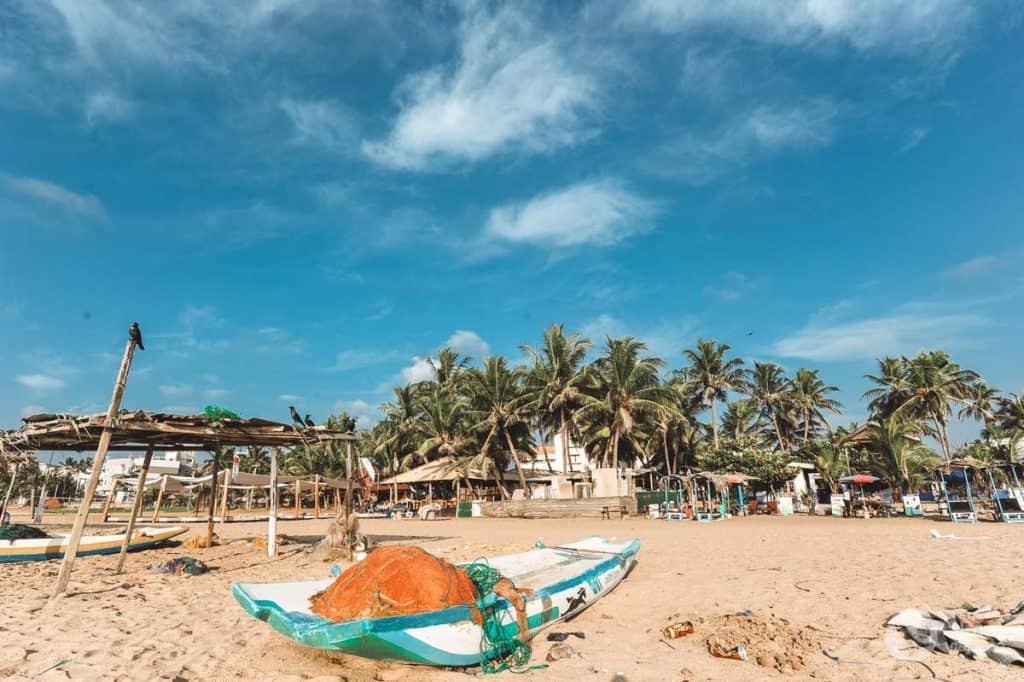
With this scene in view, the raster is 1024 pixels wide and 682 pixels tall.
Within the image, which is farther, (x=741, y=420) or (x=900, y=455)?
(x=741, y=420)

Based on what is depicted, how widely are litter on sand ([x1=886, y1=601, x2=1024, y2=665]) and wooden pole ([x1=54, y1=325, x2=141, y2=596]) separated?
414 inches

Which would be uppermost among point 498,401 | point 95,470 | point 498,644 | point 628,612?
point 498,401

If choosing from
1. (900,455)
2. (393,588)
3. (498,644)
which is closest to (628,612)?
(498,644)

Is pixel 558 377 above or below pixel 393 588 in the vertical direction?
above

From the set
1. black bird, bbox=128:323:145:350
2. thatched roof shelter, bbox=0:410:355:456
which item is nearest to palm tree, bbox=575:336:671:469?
thatched roof shelter, bbox=0:410:355:456

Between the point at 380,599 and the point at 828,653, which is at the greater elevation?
the point at 380,599

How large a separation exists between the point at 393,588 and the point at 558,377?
2915 centimetres

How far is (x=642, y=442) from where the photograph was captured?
40.3 meters

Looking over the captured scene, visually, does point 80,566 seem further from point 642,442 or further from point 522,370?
point 642,442

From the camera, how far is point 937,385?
120 ft

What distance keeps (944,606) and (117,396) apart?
40.8 ft

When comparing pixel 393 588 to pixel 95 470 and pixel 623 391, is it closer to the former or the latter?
pixel 95 470

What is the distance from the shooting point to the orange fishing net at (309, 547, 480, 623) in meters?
4.80

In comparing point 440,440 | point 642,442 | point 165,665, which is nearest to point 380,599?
point 165,665
